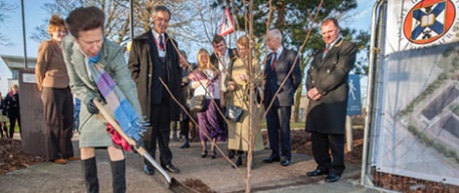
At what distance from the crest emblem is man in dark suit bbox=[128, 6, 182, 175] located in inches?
102

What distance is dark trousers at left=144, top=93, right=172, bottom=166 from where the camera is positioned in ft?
12.9

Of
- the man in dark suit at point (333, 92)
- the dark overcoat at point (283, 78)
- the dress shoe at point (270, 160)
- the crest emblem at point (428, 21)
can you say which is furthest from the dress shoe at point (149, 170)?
the crest emblem at point (428, 21)

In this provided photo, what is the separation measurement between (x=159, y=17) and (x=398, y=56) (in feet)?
8.65

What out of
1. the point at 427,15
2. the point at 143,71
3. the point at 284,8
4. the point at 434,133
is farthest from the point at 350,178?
the point at 284,8

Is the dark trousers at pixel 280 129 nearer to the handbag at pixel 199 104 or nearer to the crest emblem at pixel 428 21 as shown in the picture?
the handbag at pixel 199 104

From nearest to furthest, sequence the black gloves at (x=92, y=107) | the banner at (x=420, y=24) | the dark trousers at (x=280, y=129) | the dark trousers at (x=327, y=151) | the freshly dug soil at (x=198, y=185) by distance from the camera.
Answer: the black gloves at (x=92, y=107)
the banner at (x=420, y=24)
the freshly dug soil at (x=198, y=185)
the dark trousers at (x=327, y=151)
the dark trousers at (x=280, y=129)

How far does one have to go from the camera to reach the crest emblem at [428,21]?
10.3 feet

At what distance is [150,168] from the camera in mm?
3945

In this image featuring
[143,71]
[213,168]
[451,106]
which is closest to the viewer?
[451,106]

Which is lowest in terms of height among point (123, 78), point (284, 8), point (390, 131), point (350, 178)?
point (350, 178)

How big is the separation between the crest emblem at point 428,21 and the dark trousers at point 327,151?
1345 mm

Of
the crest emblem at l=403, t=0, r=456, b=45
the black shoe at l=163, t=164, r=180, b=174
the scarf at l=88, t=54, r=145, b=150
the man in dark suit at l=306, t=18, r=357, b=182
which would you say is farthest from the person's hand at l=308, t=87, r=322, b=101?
the scarf at l=88, t=54, r=145, b=150

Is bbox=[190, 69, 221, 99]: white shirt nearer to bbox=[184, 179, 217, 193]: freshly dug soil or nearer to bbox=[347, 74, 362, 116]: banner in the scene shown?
bbox=[184, 179, 217, 193]: freshly dug soil

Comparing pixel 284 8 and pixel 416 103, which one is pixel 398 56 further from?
pixel 284 8
